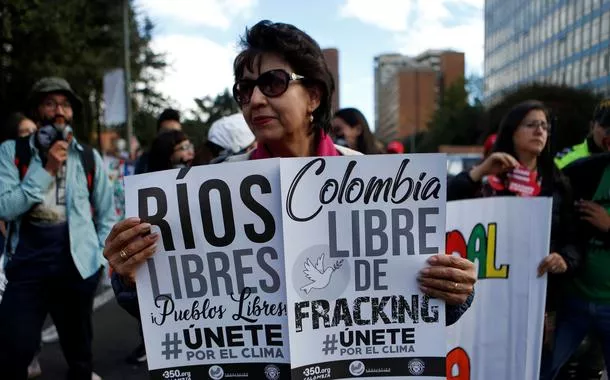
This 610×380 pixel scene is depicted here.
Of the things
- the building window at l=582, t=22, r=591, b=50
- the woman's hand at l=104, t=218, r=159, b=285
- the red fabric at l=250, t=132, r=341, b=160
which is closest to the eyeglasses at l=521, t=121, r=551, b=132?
the red fabric at l=250, t=132, r=341, b=160

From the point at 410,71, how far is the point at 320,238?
12304cm

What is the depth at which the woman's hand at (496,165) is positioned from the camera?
10.6 ft

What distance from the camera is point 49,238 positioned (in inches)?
137

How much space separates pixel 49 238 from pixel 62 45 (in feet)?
61.9

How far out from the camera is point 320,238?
1687 millimetres

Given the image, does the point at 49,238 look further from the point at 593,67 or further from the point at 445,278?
the point at 593,67

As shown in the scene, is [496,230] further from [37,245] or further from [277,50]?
[37,245]

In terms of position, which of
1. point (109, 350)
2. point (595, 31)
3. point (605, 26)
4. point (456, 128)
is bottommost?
point (109, 350)

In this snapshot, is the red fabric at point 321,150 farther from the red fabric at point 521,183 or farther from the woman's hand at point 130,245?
the red fabric at point 521,183

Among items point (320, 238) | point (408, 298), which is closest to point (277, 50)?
point (320, 238)

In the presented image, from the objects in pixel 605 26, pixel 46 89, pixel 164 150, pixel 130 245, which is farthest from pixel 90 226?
pixel 605 26

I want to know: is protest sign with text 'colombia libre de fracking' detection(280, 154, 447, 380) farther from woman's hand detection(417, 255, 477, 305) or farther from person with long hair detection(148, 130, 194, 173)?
person with long hair detection(148, 130, 194, 173)

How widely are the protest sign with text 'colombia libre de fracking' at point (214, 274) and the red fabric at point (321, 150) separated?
0.32 metres

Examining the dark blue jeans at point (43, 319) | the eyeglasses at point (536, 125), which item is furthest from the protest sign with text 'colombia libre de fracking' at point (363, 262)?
the dark blue jeans at point (43, 319)
